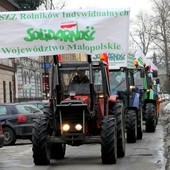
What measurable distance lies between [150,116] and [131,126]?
4375 millimetres

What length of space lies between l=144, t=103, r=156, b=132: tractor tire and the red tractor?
7519 millimetres

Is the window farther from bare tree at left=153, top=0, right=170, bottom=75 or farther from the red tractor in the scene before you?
bare tree at left=153, top=0, right=170, bottom=75

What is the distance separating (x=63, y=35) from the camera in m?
12.6

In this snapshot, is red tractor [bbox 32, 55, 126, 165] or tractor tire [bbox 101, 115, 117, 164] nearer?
tractor tire [bbox 101, 115, 117, 164]

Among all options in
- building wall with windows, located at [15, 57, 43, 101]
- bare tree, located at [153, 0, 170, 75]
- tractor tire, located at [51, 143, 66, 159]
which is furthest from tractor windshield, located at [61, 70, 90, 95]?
bare tree, located at [153, 0, 170, 75]

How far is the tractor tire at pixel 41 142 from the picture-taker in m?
12.5

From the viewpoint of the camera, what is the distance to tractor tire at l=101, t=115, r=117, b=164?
12.3 m

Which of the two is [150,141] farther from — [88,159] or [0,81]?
[0,81]

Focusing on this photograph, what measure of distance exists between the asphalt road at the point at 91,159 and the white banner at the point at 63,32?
8.05 ft

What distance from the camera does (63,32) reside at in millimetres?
12594

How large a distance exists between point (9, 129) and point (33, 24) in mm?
7607

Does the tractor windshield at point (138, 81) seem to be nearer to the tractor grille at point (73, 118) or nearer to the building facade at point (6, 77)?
the tractor grille at point (73, 118)

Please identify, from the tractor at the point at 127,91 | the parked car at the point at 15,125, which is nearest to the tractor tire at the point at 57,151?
the tractor at the point at 127,91

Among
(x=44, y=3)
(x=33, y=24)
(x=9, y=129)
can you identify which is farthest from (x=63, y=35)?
(x=44, y=3)
